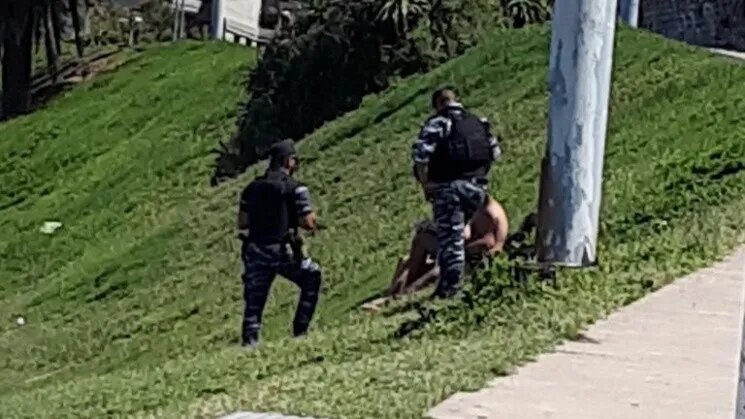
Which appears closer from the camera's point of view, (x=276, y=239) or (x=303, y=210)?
(x=303, y=210)

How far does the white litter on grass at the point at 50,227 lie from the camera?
27344 millimetres

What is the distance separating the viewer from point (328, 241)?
19.0m

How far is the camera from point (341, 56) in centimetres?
2570

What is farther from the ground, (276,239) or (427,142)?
(427,142)

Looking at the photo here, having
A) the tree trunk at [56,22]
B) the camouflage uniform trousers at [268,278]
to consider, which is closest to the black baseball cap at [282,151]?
the camouflage uniform trousers at [268,278]

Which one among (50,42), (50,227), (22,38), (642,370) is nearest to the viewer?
(642,370)

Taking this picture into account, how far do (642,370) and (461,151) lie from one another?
3831 mm

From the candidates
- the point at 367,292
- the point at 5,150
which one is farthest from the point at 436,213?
the point at 5,150

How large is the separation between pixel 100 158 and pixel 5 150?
3350 mm

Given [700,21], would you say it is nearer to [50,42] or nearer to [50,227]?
[50,227]

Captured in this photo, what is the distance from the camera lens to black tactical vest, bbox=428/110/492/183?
12859 mm

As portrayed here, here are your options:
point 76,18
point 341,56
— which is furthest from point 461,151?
point 76,18

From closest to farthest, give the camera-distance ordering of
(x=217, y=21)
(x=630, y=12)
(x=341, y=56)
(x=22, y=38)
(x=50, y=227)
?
(x=341, y=56) < (x=630, y=12) < (x=50, y=227) < (x=22, y=38) < (x=217, y=21)

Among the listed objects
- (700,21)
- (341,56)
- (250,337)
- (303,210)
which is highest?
(303,210)
